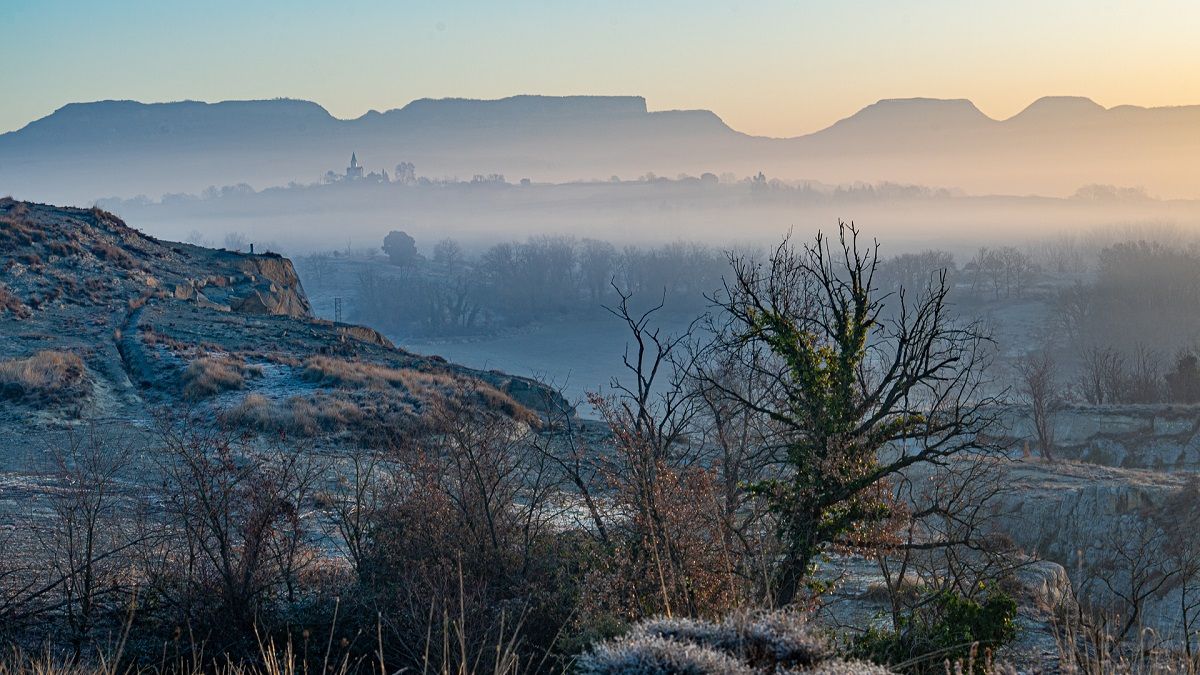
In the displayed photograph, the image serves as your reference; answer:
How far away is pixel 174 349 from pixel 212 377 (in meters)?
4.45

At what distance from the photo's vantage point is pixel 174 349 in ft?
116

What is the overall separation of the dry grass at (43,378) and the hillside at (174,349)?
0.05 m

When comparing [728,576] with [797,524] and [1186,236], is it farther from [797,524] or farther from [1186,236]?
[1186,236]

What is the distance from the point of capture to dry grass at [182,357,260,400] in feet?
101

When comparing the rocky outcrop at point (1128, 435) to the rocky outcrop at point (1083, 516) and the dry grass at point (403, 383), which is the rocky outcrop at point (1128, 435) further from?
the dry grass at point (403, 383)

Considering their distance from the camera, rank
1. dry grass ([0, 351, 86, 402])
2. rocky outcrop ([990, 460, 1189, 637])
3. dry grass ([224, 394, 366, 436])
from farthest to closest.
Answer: rocky outcrop ([990, 460, 1189, 637]) < dry grass ([224, 394, 366, 436]) < dry grass ([0, 351, 86, 402])

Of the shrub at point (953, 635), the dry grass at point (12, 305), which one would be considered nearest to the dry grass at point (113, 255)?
the dry grass at point (12, 305)

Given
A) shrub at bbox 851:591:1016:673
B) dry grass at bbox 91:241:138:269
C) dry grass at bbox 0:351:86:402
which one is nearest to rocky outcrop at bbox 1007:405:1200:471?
shrub at bbox 851:591:1016:673

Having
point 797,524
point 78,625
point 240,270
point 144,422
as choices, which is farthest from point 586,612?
point 240,270

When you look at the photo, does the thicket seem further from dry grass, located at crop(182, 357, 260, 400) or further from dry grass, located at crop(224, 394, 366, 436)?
dry grass, located at crop(182, 357, 260, 400)

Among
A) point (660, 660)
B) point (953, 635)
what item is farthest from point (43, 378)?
point (660, 660)

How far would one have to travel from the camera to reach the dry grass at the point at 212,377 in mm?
30906

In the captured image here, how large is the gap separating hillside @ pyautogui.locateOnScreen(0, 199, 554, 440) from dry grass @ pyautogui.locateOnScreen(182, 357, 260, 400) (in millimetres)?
56

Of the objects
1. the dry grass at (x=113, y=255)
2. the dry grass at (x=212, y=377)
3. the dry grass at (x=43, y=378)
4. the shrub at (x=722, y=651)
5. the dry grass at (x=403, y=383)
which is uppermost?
the dry grass at (x=113, y=255)
